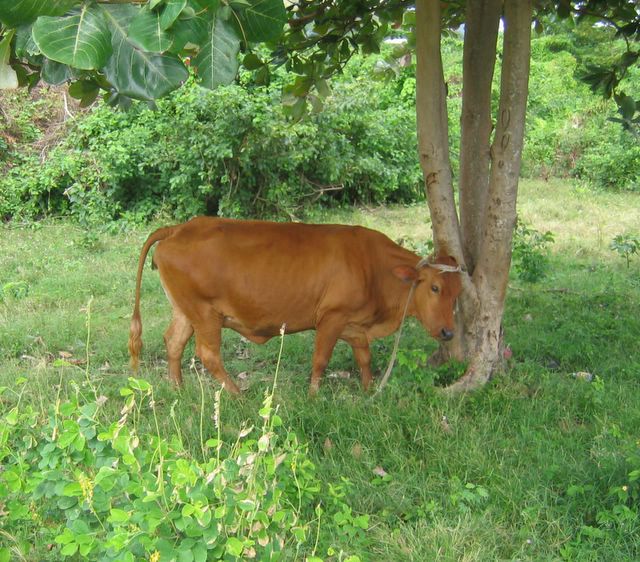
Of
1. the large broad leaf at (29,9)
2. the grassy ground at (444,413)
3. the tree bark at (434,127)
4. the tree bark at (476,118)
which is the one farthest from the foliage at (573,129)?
the large broad leaf at (29,9)

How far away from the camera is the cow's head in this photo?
4.95m

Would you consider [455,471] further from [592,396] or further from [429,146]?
[429,146]

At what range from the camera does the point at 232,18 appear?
219 cm

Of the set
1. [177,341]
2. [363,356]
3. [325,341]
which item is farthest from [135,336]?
[363,356]

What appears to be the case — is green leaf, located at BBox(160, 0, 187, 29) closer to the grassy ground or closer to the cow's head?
the grassy ground

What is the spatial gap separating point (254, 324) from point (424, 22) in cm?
233

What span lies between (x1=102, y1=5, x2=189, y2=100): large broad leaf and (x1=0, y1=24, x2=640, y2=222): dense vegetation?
7.35 metres

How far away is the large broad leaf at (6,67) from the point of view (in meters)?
2.36

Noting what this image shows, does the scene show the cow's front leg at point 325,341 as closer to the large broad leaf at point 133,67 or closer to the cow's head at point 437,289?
the cow's head at point 437,289

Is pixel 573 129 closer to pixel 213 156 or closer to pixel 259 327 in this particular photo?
pixel 213 156

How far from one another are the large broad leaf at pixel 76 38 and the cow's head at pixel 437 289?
3295mm

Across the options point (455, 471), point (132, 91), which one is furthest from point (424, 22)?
point (132, 91)

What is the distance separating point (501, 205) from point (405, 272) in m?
0.81

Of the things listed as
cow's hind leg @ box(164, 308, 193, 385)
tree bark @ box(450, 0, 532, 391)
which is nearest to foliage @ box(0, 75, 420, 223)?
cow's hind leg @ box(164, 308, 193, 385)
